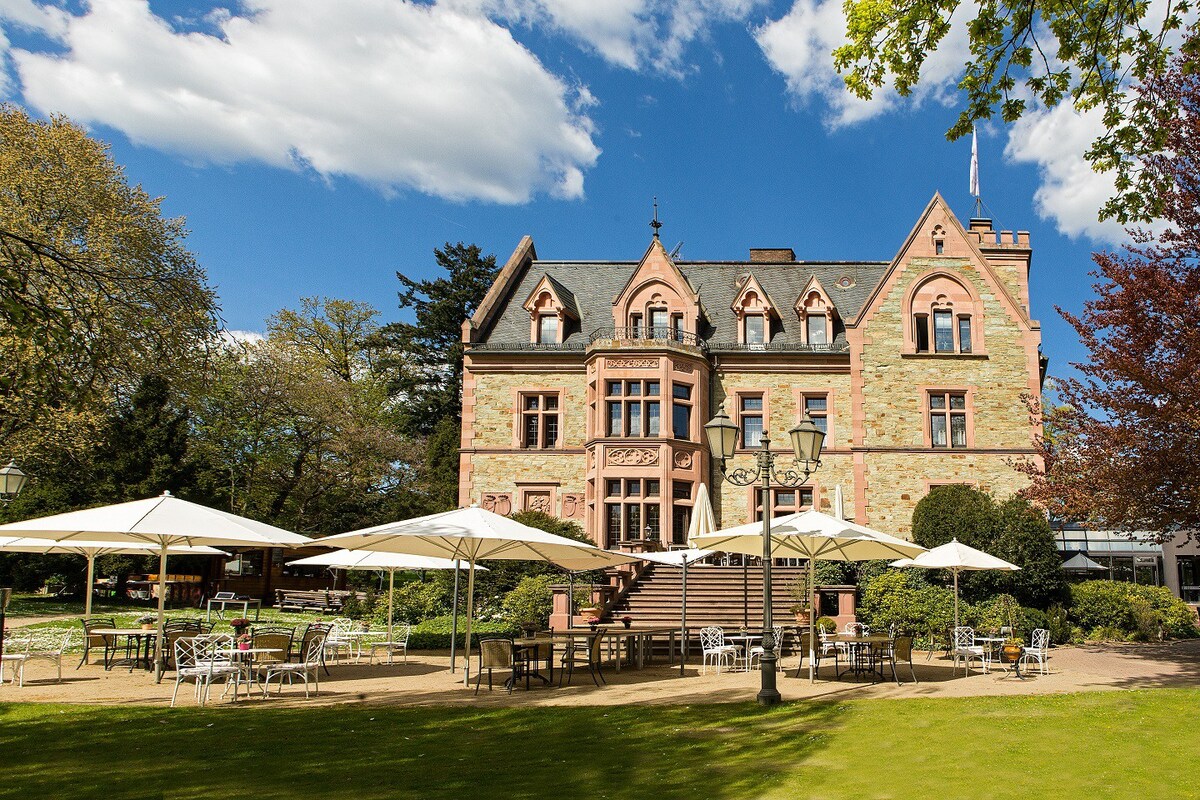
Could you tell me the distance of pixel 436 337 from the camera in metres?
52.4

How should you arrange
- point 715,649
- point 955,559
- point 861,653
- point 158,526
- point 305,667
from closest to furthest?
1. point 305,667
2. point 158,526
3. point 861,653
4. point 715,649
5. point 955,559

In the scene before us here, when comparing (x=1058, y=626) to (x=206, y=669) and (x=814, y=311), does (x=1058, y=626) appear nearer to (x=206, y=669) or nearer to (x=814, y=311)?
(x=814, y=311)

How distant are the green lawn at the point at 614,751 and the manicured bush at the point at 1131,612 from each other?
13.9 meters

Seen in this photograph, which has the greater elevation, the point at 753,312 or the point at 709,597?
the point at 753,312

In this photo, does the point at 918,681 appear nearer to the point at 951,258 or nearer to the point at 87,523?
the point at 87,523

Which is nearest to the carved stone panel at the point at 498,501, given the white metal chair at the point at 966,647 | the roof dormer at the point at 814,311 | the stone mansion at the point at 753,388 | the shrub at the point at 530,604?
the stone mansion at the point at 753,388

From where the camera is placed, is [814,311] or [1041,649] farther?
[814,311]

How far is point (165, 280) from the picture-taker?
988 cm

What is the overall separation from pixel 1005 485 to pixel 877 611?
9.46 meters

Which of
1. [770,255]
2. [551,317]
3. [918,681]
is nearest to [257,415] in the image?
[551,317]

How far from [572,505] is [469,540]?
1750 cm

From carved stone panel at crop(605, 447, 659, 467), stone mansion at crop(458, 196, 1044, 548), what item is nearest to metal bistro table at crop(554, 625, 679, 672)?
stone mansion at crop(458, 196, 1044, 548)

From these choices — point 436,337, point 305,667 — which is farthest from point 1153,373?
point 436,337

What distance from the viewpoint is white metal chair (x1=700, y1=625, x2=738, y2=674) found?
1820cm
